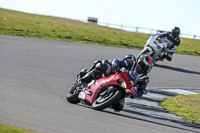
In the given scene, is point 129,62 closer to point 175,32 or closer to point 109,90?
point 109,90

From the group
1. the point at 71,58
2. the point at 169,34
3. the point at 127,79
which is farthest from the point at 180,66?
the point at 127,79

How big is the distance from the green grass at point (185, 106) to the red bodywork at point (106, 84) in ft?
6.64

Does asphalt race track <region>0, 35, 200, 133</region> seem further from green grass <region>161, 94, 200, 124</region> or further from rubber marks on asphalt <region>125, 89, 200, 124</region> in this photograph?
green grass <region>161, 94, 200, 124</region>

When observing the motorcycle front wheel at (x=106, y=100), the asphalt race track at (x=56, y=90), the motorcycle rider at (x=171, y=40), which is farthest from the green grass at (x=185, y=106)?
the motorcycle rider at (x=171, y=40)

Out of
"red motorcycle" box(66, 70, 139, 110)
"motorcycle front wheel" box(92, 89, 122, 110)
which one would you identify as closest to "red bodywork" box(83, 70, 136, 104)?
"red motorcycle" box(66, 70, 139, 110)

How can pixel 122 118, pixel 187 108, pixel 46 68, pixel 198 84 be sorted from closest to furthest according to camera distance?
pixel 122 118 → pixel 187 108 → pixel 46 68 → pixel 198 84

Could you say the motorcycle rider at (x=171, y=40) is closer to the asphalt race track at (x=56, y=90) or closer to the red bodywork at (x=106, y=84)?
the asphalt race track at (x=56, y=90)

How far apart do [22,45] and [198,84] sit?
24.6 feet

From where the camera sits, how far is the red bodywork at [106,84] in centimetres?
777

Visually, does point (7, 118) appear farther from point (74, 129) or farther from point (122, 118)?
point (122, 118)

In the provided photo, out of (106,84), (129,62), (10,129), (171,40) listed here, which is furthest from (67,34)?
(10,129)

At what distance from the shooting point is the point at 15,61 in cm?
1323

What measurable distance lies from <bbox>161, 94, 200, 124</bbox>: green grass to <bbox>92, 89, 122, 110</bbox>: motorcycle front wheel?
2.20 m

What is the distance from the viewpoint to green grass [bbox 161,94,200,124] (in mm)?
9388
